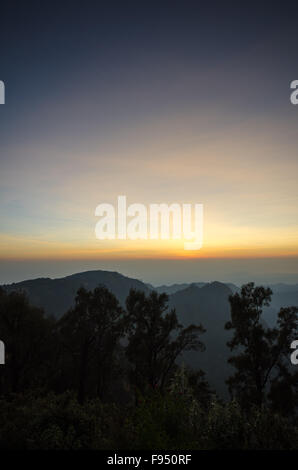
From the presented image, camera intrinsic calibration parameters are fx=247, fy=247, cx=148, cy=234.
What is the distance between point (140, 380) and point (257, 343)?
10.6m

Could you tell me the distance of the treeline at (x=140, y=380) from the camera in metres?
9.49

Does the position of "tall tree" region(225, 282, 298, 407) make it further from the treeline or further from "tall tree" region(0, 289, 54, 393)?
"tall tree" region(0, 289, 54, 393)

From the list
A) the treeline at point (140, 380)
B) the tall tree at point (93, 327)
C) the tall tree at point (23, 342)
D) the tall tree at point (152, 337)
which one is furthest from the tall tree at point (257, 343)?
the tall tree at point (23, 342)

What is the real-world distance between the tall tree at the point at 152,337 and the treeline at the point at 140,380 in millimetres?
90

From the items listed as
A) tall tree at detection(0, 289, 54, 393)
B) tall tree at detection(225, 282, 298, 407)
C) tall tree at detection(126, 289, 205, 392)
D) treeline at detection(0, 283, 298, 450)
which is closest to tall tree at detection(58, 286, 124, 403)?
treeline at detection(0, 283, 298, 450)

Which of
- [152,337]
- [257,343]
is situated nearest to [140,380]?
[152,337]

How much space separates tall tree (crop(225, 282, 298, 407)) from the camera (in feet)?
63.4

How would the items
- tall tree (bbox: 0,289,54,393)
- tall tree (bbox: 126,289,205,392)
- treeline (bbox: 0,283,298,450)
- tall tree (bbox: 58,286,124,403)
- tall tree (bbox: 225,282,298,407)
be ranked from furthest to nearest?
tall tree (bbox: 58,286,124,403)
tall tree (bbox: 0,289,54,393)
tall tree (bbox: 126,289,205,392)
tall tree (bbox: 225,282,298,407)
treeline (bbox: 0,283,298,450)

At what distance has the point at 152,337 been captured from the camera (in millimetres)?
22875

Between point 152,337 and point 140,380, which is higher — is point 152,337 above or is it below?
above

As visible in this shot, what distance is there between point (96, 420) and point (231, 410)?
5794 millimetres

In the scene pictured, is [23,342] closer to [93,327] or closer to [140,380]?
[93,327]

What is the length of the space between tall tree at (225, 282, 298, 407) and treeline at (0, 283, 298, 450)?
75 millimetres
